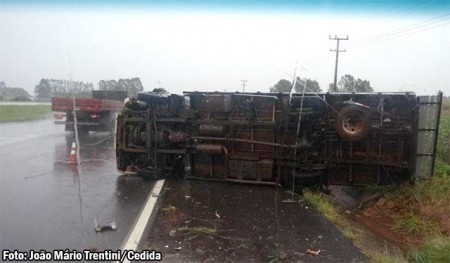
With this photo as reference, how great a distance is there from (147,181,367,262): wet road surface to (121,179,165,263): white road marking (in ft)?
0.54

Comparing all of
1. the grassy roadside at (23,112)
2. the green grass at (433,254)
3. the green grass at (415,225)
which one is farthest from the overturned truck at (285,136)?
the grassy roadside at (23,112)

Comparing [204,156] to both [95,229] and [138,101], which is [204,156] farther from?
[95,229]

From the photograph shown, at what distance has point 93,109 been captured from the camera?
64.8 ft

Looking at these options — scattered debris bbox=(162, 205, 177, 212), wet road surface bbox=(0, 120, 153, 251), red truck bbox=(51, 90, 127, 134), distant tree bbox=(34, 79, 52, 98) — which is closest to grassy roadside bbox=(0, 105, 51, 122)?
distant tree bbox=(34, 79, 52, 98)

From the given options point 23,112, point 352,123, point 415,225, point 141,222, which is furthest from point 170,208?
point 23,112

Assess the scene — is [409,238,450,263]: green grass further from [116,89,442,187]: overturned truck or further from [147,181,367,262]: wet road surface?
[116,89,442,187]: overturned truck

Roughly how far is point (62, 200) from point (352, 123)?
5.88 m

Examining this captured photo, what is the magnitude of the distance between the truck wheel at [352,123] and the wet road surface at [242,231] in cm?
179

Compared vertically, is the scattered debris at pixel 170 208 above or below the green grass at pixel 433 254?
above

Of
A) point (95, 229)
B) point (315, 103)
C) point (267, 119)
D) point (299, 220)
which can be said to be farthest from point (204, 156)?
point (95, 229)

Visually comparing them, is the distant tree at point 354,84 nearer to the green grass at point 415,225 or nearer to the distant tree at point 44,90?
the green grass at point 415,225

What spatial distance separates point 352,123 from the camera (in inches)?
342

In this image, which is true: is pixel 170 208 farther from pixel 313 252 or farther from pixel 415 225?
pixel 415 225

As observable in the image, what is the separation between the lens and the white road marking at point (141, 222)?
16.8 feet
